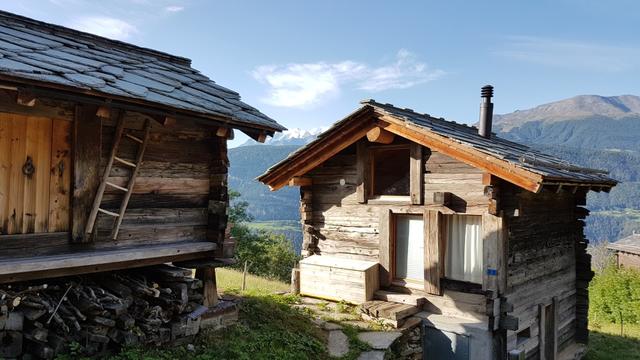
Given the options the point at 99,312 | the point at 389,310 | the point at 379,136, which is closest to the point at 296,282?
the point at 389,310

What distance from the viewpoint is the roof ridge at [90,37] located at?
7.64 m

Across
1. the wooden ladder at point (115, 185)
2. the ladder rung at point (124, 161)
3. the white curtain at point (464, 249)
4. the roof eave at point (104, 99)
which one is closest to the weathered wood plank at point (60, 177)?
the wooden ladder at point (115, 185)

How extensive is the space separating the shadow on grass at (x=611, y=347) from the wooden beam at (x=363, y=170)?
9.33 metres

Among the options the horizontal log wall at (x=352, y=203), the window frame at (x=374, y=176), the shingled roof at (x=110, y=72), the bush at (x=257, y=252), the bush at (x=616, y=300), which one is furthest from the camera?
the bush at (x=257, y=252)

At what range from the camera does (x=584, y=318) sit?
14633 mm

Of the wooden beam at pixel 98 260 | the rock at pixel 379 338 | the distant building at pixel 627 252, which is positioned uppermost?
the wooden beam at pixel 98 260

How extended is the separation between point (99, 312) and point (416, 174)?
7274mm

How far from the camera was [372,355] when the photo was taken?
876 cm

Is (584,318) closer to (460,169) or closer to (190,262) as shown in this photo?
(460,169)

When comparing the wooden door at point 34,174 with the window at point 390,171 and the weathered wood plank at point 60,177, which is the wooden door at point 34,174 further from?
the window at point 390,171

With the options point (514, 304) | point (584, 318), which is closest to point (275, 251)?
point (584, 318)

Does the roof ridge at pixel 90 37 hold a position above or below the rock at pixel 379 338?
above

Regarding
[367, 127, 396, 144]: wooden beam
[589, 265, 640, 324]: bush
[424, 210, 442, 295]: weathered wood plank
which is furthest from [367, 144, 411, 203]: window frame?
[589, 265, 640, 324]: bush

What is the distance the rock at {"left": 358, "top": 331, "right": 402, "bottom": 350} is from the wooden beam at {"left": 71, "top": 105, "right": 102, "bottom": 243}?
17.6 ft
